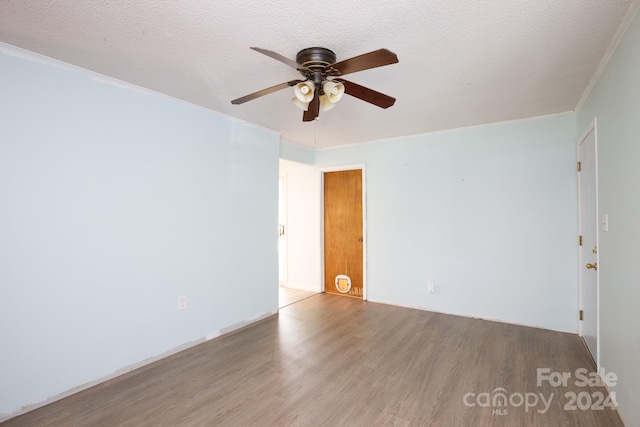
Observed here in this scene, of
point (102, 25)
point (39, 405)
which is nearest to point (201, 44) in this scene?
point (102, 25)

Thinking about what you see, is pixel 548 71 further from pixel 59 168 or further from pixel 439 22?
pixel 59 168

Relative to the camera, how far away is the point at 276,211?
4.04m

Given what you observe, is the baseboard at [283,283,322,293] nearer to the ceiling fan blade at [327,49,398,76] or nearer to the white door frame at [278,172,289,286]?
the white door frame at [278,172,289,286]

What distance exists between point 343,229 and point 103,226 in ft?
10.7

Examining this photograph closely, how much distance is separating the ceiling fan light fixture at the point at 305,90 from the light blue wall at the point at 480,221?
258 centimetres

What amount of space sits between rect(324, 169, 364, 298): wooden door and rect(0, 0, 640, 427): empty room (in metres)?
0.88

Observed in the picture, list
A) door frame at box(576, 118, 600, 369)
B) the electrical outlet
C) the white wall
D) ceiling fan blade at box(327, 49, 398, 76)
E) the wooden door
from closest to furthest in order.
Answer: ceiling fan blade at box(327, 49, 398, 76)
door frame at box(576, 118, 600, 369)
the electrical outlet
the wooden door
the white wall

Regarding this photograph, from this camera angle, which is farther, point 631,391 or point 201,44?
point 201,44

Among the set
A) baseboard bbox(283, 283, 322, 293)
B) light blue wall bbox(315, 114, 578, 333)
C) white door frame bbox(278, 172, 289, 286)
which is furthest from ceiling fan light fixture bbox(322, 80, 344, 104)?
baseboard bbox(283, 283, 322, 293)

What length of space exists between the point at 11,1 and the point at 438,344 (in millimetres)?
3951

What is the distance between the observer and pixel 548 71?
7.62ft

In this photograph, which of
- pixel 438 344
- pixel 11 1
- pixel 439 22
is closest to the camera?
pixel 11 1

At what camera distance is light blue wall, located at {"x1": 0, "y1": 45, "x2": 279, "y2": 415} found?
79.7 inches

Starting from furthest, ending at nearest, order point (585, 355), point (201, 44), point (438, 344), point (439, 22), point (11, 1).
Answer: point (438, 344) → point (585, 355) → point (201, 44) → point (439, 22) → point (11, 1)
